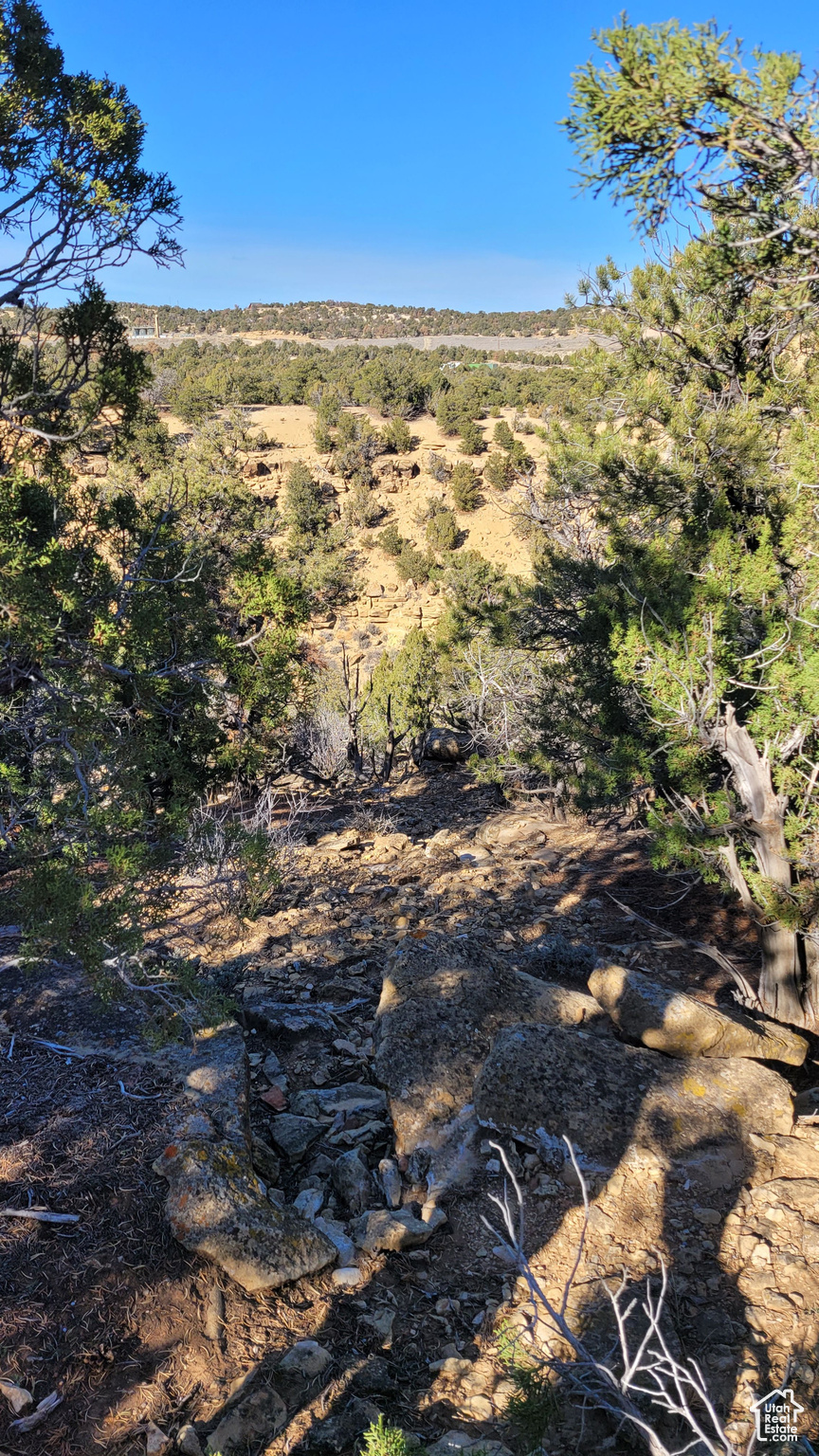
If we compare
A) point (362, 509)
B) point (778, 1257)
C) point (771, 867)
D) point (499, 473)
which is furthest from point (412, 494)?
point (778, 1257)

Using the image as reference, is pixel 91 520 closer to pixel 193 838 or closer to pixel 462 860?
pixel 193 838

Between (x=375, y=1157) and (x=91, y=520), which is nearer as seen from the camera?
(x=375, y=1157)

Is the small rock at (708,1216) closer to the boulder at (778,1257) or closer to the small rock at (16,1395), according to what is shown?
the boulder at (778,1257)

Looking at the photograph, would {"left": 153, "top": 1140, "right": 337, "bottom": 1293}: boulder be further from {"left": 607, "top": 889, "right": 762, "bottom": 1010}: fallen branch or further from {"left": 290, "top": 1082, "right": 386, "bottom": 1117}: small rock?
{"left": 607, "top": 889, "right": 762, "bottom": 1010}: fallen branch

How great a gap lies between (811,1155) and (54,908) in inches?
137

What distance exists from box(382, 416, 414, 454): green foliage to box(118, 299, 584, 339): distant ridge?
27448 mm

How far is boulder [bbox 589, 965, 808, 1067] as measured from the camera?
13.9ft

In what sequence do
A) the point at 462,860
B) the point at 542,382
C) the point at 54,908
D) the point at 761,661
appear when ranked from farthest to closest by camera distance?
the point at 542,382
the point at 462,860
the point at 761,661
the point at 54,908

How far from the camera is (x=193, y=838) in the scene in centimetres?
578

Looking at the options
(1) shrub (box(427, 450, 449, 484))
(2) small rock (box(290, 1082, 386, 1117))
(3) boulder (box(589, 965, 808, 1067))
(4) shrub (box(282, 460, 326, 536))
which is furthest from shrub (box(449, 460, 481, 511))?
(2) small rock (box(290, 1082, 386, 1117))

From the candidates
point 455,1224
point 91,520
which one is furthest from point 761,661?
point 91,520

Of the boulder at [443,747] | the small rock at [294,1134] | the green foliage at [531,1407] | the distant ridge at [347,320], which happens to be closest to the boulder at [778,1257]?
the green foliage at [531,1407]

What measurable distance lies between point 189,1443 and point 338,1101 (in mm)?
1922

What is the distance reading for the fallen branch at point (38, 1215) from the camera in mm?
2824
